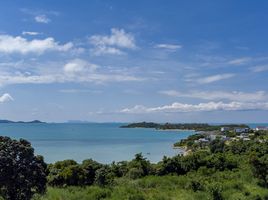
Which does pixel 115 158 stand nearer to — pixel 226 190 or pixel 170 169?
pixel 170 169

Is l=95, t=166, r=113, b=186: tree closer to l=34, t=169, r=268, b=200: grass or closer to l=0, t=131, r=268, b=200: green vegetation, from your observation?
l=0, t=131, r=268, b=200: green vegetation

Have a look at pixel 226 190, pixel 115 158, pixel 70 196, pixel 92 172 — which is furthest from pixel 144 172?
pixel 115 158

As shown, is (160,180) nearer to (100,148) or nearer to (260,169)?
(260,169)

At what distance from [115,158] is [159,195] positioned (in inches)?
1347

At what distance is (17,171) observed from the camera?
12836 mm

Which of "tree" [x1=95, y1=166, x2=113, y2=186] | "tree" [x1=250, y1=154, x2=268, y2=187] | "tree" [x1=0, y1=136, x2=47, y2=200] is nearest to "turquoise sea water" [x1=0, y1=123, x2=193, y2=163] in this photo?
"tree" [x1=250, y1=154, x2=268, y2=187]

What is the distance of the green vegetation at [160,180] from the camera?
20391 millimetres

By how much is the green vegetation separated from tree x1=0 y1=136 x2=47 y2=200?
9.89 feet

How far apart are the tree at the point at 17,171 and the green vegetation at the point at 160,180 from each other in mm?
3014

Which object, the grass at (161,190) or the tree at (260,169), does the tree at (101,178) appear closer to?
the grass at (161,190)

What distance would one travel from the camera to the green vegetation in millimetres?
20391

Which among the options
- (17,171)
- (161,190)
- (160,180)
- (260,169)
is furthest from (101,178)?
(260,169)

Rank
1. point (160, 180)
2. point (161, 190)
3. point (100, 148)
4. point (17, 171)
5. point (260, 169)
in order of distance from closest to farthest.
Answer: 1. point (17, 171)
2. point (161, 190)
3. point (160, 180)
4. point (260, 169)
5. point (100, 148)

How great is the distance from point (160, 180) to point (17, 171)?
13303 mm
